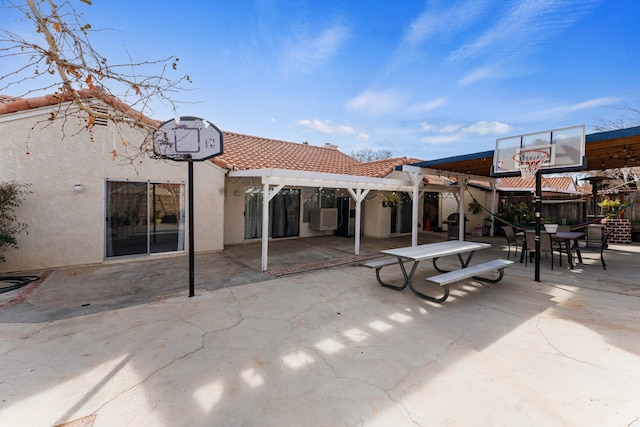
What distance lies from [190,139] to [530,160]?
24.1 ft

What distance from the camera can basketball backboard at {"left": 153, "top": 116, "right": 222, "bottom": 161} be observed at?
4.79 m

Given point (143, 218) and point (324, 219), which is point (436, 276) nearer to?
point (324, 219)

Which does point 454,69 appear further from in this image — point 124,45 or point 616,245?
point 124,45

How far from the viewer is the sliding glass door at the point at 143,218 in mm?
6980

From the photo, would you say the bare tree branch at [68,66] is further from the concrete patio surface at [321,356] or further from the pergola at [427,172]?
the pergola at [427,172]

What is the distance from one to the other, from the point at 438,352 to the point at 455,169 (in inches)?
318

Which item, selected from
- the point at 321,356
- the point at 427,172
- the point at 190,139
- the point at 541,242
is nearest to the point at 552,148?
the point at 541,242

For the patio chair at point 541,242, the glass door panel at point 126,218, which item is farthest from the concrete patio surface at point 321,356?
the glass door panel at point 126,218

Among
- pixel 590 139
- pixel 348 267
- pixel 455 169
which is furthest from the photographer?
pixel 455 169

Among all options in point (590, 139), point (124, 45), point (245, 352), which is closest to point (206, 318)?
point (245, 352)

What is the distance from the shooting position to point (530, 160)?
6.28 m

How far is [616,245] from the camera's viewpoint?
10.4m

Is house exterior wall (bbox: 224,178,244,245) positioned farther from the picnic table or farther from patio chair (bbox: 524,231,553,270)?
patio chair (bbox: 524,231,553,270)

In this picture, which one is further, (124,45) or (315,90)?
(315,90)
